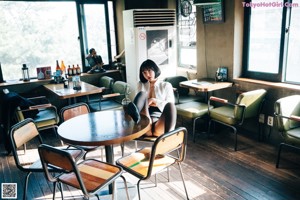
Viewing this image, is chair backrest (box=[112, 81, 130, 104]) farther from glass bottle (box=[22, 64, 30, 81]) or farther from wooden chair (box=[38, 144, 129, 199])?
wooden chair (box=[38, 144, 129, 199])

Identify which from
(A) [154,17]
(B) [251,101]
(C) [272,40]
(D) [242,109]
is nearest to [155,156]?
(D) [242,109]

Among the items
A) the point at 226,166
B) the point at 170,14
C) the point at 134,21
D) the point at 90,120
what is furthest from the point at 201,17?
the point at 90,120

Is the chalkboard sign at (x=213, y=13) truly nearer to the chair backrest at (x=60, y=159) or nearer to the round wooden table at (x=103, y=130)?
the round wooden table at (x=103, y=130)

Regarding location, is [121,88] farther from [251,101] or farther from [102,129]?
[102,129]

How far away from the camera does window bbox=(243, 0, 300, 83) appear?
134 inches

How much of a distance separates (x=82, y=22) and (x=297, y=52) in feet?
11.2

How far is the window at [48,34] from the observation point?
4535 millimetres

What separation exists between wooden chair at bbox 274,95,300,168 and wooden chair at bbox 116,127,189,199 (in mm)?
1251

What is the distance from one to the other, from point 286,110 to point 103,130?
6.45ft

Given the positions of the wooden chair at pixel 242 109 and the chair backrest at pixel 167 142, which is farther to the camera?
the wooden chair at pixel 242 109

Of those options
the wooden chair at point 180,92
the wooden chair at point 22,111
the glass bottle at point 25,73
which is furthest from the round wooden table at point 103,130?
the glass bottle at point 25,73

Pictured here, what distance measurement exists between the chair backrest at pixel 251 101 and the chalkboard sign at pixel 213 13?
3.82ft

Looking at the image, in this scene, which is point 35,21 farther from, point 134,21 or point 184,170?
point 184,170

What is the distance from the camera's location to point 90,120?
8.54 ft
